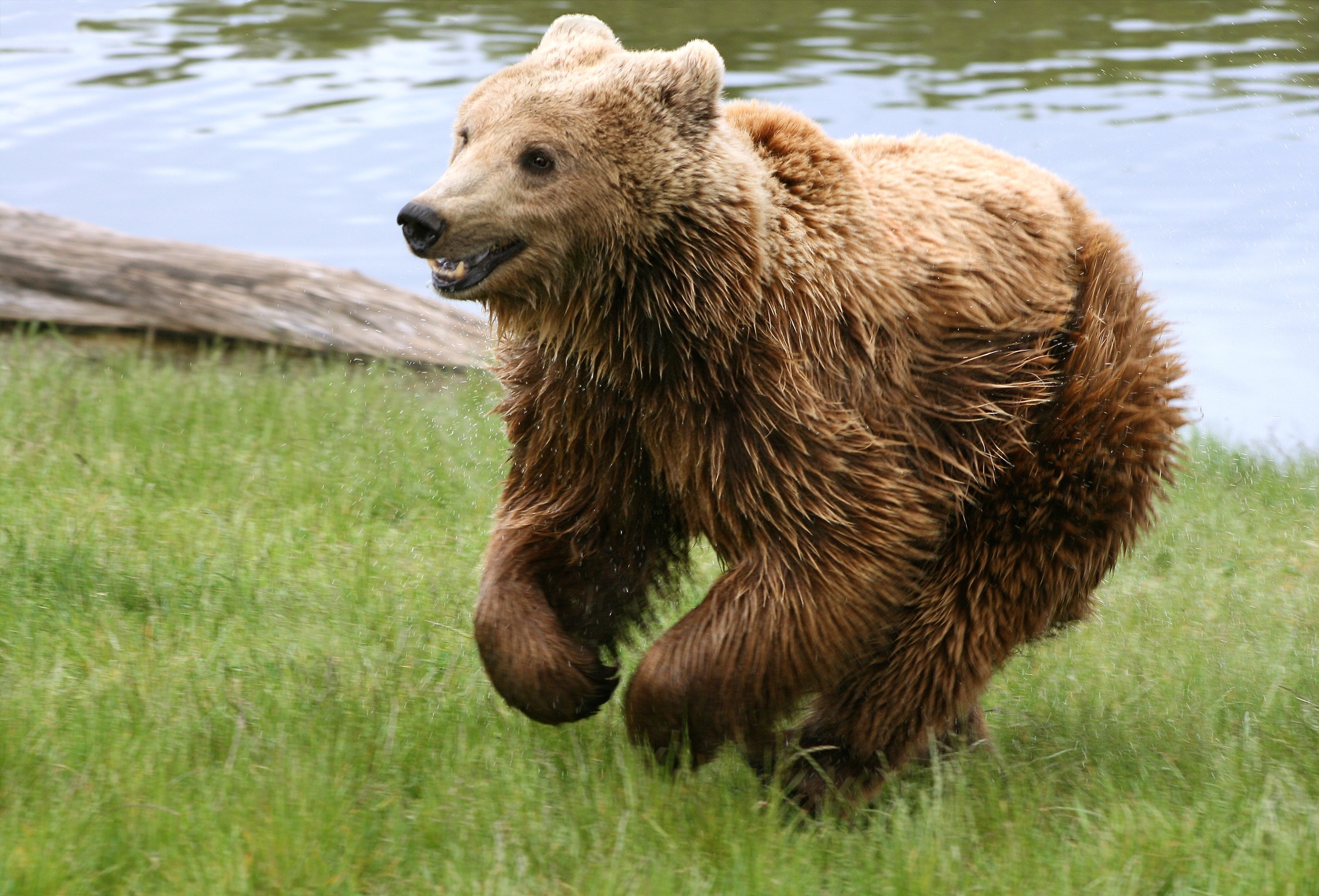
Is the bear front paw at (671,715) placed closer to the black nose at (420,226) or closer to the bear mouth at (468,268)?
the bear mouth at (468,268)

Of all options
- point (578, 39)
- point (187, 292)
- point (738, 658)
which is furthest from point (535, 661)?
point (187, 292)

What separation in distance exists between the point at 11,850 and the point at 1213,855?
2801 mm

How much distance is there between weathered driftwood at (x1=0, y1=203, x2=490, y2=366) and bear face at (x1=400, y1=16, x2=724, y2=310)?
425 centimetres

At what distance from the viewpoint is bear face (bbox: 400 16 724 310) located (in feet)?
12.5

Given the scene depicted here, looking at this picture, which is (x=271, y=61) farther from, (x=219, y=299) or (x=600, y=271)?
(x=600, y=271)

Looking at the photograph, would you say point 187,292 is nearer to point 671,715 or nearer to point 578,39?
point 578,39

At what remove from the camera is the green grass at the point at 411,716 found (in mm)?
3586

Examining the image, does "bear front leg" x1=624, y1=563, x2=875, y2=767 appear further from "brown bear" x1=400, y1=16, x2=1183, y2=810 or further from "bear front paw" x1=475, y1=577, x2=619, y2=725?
"bear front paw" x1=475, y1=577, x2=619, y2=725

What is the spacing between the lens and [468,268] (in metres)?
3.81

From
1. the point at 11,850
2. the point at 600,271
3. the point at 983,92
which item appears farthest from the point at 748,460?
the point at 983,92

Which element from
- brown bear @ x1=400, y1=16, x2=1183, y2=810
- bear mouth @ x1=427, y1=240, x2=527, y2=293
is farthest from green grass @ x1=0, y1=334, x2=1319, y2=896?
bear mouth @ x1=427, y1=240, x2=527, y2=293

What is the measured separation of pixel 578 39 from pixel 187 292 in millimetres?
4735

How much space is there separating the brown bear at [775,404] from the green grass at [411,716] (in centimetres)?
35

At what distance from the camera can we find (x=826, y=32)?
1580 centimetres
